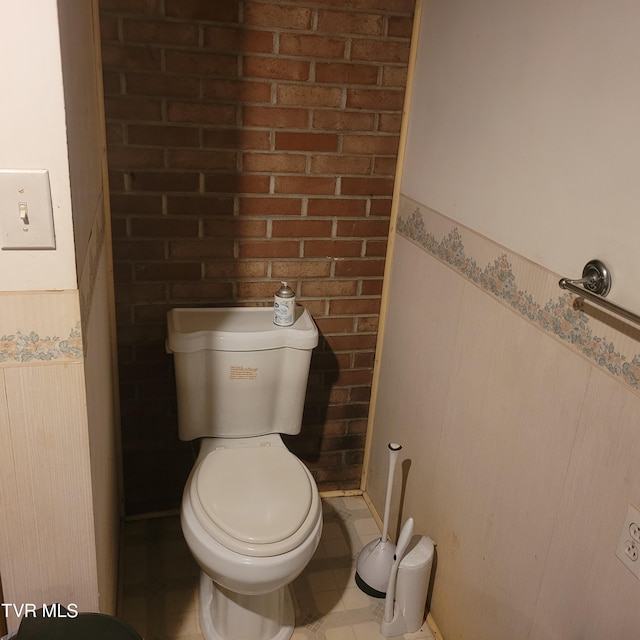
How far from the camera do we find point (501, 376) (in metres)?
1.44

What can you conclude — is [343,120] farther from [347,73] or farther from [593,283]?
[593,283]

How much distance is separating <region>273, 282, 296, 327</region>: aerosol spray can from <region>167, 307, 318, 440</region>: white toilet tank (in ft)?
0.07

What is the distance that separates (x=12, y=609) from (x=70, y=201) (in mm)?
851

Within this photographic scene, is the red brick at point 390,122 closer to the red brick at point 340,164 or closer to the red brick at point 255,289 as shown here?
the red brick at point 340,164

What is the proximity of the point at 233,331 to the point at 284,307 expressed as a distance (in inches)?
6.7

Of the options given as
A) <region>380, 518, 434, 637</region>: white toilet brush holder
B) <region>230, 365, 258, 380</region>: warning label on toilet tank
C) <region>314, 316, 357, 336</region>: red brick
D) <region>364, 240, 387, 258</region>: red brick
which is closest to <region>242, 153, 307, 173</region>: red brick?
<region>364, 240, 387, 258</region>: red brick

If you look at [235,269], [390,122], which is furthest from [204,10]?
[235,269]

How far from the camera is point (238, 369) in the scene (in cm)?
185

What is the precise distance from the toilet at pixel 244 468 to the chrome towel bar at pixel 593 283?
901 millimetres

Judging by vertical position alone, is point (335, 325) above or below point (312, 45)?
below

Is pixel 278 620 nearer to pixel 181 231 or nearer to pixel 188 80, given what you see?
pixel 181 231

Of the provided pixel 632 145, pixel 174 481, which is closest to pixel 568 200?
pixel 632 145

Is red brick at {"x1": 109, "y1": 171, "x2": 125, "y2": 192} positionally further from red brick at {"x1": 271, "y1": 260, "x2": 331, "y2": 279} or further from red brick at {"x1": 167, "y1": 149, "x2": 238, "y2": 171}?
red brick at {"x1": 271, "y1": 260, "x2": 331, "y2": 279}

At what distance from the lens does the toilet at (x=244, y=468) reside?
1.53 m
